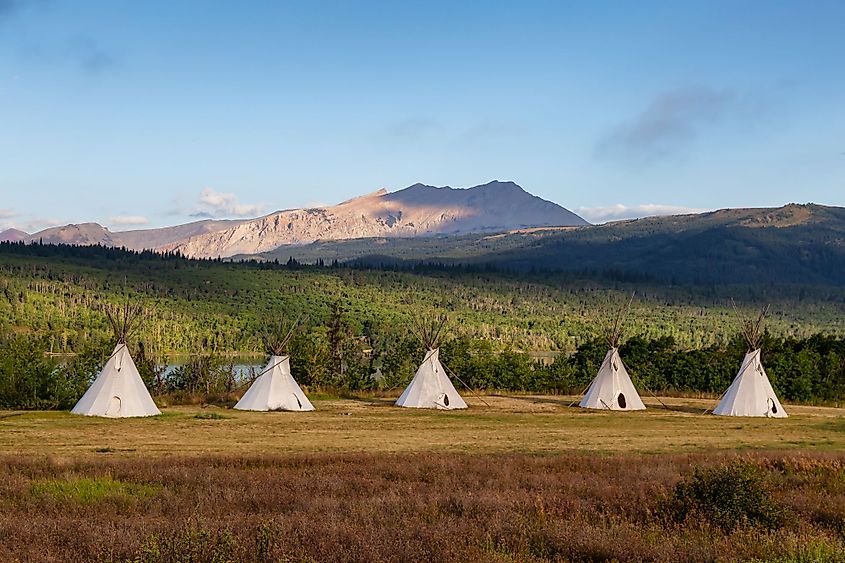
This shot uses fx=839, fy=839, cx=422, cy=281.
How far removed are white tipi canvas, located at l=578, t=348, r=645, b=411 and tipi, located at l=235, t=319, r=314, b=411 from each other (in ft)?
43.0

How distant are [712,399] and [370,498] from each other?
37.0m

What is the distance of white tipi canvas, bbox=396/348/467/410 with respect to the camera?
38.3 m

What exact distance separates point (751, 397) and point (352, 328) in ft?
114

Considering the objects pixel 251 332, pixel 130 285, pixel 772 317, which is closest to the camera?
pixel 251 332

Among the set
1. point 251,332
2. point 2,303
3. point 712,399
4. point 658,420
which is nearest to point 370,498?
point 658,420

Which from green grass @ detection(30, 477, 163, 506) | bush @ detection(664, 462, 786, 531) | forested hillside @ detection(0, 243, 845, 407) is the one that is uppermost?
bush @ detection(664, 462, 786, 531)

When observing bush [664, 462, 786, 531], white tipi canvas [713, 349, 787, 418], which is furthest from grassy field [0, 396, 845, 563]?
white tipi canvas [713, 349, 787, 418]

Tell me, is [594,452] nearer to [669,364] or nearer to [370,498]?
[370,498]

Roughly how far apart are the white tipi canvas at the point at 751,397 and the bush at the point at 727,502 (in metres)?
27.4

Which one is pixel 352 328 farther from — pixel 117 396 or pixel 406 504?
pixel 406 504

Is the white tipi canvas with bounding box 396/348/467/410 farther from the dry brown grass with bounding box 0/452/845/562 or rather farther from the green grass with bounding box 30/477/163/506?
the green grass with bounding box 30/477/163/506

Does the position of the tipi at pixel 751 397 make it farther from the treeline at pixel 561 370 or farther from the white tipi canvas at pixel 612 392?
the treeline at pixel 561 370

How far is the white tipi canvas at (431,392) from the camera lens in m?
38.3

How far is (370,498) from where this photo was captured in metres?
11.9
